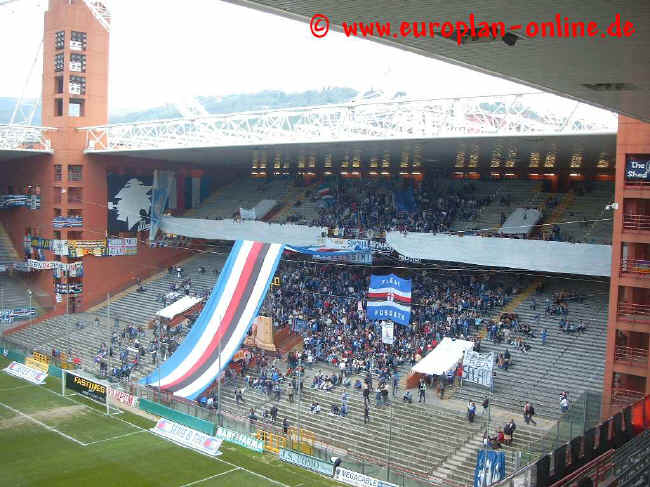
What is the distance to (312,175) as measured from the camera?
168ft

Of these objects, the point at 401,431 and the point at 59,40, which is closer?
the point at 401,431

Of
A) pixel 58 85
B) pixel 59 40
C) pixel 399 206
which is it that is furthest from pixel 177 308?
pixel 59 40

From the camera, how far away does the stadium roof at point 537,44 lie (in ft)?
29.2

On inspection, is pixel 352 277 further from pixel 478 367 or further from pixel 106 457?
pixel 106 457

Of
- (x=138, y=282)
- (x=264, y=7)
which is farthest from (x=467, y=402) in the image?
(x=138, y=282)

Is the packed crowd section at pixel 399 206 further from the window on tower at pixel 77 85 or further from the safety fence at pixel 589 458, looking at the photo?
the safety fence at pixel 589 458

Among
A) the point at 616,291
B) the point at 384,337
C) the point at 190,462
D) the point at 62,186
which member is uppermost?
the point at 62,186

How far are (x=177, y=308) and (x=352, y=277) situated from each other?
10.1 meters

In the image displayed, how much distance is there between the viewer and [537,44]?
10930mm

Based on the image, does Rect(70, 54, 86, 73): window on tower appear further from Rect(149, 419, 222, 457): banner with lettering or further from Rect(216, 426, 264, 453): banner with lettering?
Rect(216, 426, 264, 453): banner with lettering

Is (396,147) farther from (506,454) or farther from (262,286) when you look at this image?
(506,454)

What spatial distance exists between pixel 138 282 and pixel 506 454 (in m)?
31.8

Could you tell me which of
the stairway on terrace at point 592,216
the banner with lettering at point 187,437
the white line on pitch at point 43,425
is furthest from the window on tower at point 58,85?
the stairway on terrace at point 592,216

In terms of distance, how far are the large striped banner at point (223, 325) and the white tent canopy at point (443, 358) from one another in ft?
26.8
